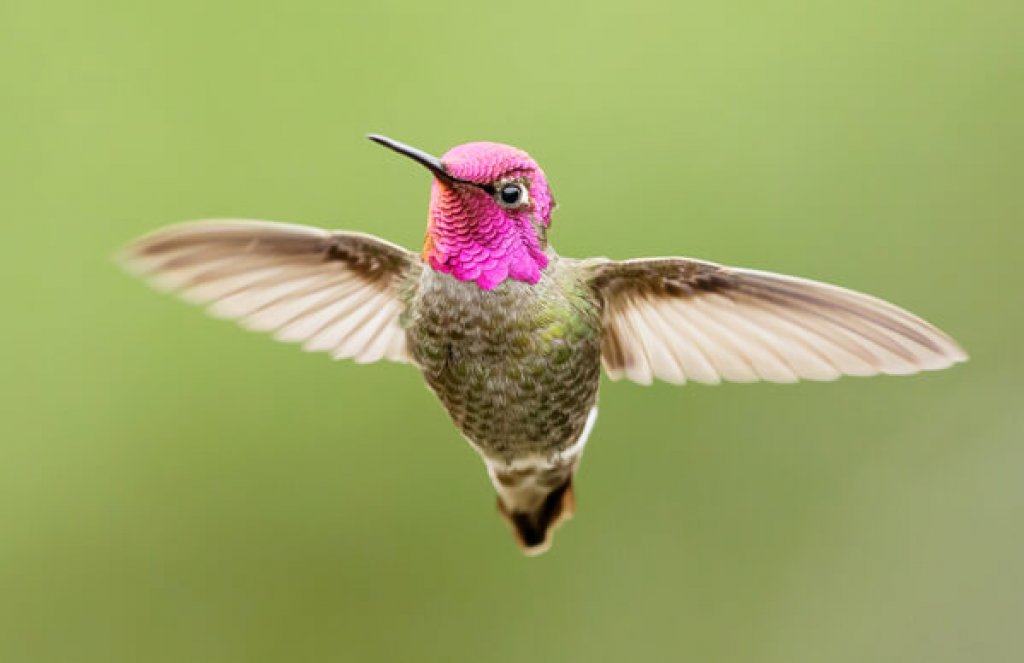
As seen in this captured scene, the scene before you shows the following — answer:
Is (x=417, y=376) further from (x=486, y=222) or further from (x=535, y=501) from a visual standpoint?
(x=486, y=222)

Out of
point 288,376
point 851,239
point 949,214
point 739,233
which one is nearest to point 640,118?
point 739,233

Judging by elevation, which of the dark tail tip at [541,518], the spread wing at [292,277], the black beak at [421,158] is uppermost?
the black beak at [421,158]

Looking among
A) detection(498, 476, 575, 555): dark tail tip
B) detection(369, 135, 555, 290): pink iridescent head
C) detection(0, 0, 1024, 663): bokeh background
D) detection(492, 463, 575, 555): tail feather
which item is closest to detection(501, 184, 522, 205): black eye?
detection(369, 135, 555, 290): pink iridescent head

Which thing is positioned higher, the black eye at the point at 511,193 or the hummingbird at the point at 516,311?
the black eye at the point at 511,193

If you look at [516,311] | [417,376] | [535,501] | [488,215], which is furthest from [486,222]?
[417,376]

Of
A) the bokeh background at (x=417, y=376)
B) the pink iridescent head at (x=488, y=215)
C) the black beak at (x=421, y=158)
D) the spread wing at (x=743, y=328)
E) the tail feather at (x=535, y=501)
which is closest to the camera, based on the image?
the black beak at (x=421, y=158)

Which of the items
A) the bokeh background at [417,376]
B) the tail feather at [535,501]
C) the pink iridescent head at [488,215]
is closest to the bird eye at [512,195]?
the pink iridescent head at [488,215]

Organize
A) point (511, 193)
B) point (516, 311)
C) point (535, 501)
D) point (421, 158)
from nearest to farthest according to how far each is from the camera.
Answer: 1. point (421, 158)
2. point (511, 193)
3. point (516, 311)
4. point (535, 501)

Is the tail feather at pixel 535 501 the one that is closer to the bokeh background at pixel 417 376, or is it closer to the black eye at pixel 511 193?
the black eye at pixel 511 193

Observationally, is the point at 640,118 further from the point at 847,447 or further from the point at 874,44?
the point at 847,447
